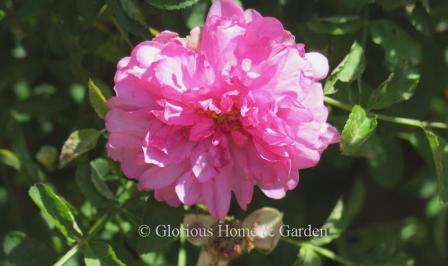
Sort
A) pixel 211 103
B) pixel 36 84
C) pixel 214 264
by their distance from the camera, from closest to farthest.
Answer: pixel 211 103 → pixel 214 264 → pixel 36 84

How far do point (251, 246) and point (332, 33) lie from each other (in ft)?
1.24

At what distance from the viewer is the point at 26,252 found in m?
1.33

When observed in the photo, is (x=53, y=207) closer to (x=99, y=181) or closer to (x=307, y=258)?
(x=99, y=181)

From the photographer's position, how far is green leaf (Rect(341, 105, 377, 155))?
117 cm

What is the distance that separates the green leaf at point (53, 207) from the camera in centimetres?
120

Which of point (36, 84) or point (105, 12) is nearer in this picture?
point (105, 12)

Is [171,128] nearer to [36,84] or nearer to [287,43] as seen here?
[287,43]

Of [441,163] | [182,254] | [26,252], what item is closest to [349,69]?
[441,163]

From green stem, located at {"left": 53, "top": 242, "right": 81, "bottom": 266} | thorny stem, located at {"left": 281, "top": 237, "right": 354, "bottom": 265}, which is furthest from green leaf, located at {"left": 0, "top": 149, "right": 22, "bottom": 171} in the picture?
thorny stem, located at {"left": 281, "top": 237, "right": 354, "bottom": 265}

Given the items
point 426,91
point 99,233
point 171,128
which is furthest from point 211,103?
point 426,91

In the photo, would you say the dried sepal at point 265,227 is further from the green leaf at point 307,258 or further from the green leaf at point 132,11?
the green leaf at point 132,11

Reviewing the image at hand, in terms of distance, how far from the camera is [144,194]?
1336 mm

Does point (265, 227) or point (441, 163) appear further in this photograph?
point (265, 227)

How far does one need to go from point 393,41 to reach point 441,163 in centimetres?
26
